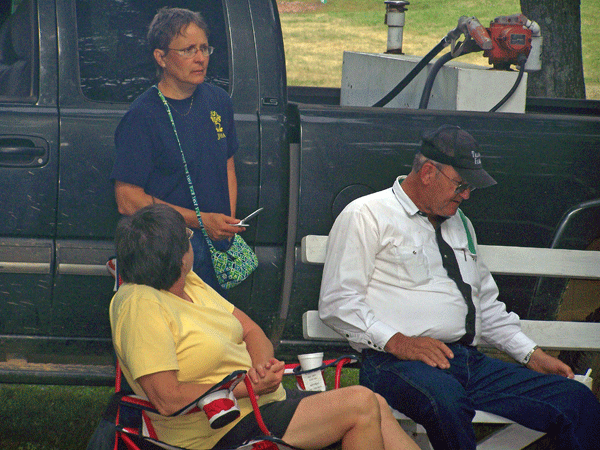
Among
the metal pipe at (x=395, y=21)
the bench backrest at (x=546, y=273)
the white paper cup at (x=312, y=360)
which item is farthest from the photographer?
the metal pipe at (x=395, y=21)

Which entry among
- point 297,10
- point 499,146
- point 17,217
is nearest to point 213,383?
point 17,217

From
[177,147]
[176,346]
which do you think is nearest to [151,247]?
[176,346]

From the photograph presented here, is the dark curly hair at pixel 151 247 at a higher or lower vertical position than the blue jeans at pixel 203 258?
higher

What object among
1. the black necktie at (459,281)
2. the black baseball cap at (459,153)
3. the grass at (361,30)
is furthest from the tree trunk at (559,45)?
the grass at (361,30)

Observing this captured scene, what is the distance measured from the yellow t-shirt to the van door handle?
0.84 meters

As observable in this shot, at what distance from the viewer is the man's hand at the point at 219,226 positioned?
2.97 metres

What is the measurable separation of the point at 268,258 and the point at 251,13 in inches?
40.0

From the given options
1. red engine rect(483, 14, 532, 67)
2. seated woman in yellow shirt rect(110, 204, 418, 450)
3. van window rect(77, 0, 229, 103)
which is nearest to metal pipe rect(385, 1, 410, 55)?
red engine rect(483, 14, 532, 67)

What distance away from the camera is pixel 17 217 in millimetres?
2996

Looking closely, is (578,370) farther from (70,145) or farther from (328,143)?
(70,145)

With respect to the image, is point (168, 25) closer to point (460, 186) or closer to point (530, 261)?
point (460, 186)

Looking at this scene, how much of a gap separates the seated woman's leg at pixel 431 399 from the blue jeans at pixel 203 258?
0.73 meters

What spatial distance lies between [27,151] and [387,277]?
1.46m

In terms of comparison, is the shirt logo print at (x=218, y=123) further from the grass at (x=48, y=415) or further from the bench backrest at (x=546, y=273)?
the grass at (x=48, y=415)
